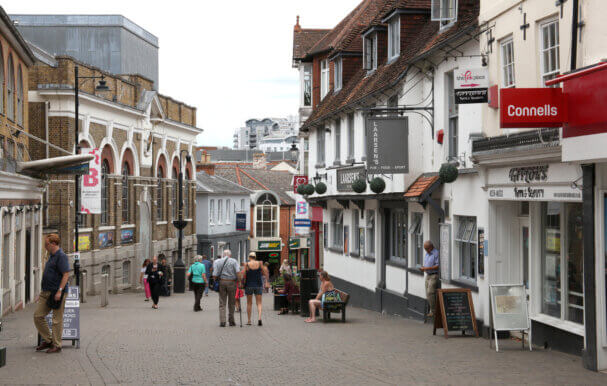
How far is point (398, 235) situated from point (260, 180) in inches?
2189

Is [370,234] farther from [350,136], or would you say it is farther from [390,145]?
[390,145]

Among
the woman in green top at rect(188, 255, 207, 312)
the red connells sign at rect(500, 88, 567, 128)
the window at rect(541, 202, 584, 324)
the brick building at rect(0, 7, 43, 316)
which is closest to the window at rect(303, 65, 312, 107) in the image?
the brick building at rect(0, 7, 43, 316)

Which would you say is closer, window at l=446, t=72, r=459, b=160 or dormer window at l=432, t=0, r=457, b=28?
window at l=446, t=72, r=459, b=160

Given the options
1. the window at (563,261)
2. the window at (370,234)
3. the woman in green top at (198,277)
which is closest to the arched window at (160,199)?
the window at (370,234)

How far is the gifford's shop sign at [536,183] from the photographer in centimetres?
1244

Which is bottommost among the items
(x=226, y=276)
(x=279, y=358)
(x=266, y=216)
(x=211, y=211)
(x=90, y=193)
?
(x=279, y=358)

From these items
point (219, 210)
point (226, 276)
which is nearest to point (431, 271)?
point (226, 276)

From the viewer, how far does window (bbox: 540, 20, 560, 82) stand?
13.1 m

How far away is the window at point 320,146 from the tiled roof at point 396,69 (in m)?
0.49

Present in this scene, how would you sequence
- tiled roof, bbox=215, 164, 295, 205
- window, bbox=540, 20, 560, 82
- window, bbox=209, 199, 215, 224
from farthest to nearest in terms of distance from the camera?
tiled roof, bbox=215, 164, 295, 205, window, bbox=209, 199, 215, 224, window, bbox=540, 20, 560, 82

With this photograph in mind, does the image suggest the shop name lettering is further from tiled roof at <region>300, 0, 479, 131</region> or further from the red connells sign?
tiled roof at <region>300, 0, 479, 131</region>

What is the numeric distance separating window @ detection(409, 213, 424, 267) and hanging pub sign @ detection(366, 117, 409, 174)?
1.63 meters

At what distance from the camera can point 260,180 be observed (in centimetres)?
7906

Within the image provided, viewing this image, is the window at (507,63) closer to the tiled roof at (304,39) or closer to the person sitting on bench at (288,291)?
the person sitting on bench at (288,291)
